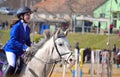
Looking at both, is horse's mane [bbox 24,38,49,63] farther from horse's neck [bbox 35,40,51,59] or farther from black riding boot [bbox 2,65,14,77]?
black riding boot [bbox 2,65,14,77]

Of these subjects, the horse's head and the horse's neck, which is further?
the horse's neck

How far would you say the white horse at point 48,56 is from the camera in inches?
452

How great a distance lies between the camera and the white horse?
1148cm

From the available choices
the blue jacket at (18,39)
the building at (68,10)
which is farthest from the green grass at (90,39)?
the blue jacket at (18,39)

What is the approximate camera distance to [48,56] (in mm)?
11797

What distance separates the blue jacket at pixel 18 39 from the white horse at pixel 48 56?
36 centimetres

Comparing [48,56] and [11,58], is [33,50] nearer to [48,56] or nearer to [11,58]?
[48,56]

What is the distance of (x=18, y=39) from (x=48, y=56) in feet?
2.38

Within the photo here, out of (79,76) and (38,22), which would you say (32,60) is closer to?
(79,76)

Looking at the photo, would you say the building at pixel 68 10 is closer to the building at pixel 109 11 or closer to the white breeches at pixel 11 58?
the building at pixel 109 11

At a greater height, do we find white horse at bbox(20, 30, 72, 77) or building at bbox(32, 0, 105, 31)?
white horse at bbox(20, 30, 72, 77)

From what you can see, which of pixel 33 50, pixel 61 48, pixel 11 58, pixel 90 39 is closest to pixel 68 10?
pixel 90 39

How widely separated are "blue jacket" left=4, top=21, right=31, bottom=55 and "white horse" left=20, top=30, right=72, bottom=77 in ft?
1.19

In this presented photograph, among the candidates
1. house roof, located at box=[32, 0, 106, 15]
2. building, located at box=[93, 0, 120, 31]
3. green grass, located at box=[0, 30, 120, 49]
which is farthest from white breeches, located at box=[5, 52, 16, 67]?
building, located at box=[93, 0, 120, 31]
